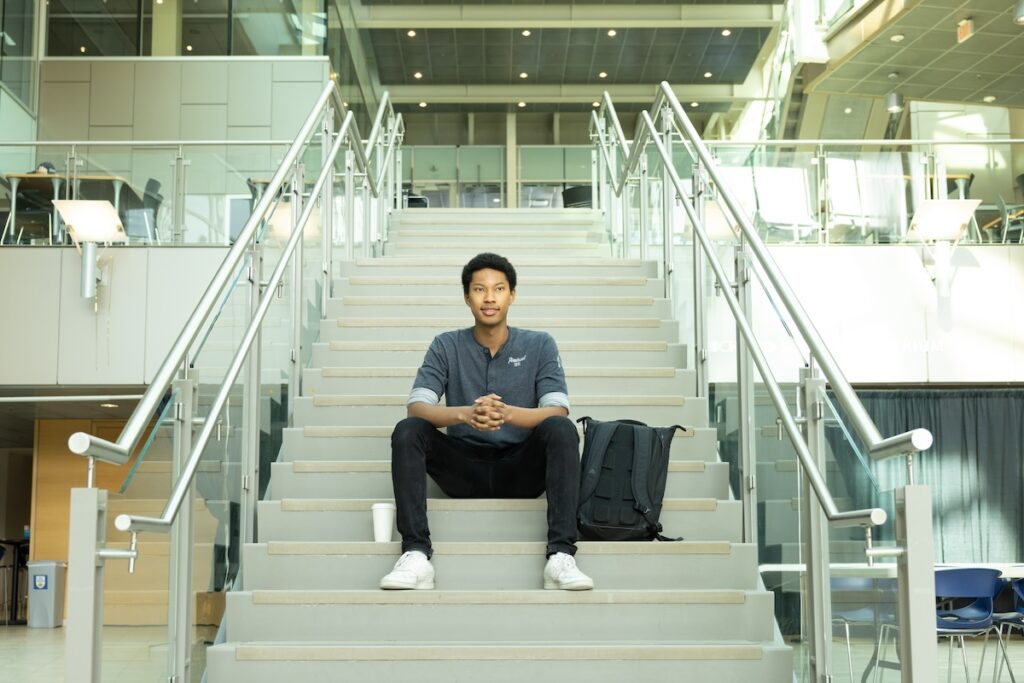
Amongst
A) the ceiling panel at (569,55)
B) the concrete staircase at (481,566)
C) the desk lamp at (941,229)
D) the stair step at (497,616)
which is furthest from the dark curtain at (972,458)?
the ceiling panel at (569,55)

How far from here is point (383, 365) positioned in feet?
16.1

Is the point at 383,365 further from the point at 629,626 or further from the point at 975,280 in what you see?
the point at 975,280

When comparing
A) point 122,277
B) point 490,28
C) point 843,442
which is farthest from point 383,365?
point 490,28

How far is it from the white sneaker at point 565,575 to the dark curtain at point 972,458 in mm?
6832

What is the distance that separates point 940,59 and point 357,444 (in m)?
9.40

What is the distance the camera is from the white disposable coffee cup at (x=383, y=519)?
3641 mm

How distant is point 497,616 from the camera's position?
3.32 meters

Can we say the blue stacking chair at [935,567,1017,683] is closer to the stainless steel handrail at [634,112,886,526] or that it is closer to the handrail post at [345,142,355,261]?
the stainless steel handrail at [634,112,886,526]

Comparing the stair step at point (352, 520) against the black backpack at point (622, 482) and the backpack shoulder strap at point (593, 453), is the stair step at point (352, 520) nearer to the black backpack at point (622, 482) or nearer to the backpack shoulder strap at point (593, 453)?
the black backpack at point (622, 482)

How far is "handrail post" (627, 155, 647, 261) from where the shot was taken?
6.17m

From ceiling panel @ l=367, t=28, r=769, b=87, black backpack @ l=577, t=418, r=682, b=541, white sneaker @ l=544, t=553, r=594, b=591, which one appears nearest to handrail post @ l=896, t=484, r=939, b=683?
white sneaker @ l=544, t=553, r=594, b=591

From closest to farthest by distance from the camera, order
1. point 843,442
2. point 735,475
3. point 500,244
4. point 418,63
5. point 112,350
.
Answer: point 843,442, point 735,475, point 500,244, point 112,350, point 418,63

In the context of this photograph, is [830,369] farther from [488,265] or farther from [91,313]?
[91,313]

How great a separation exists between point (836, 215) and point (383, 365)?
4.79 meters
